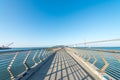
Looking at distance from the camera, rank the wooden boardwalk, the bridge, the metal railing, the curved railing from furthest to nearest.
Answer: the wooden boardwalk < the bridge < the metal railing < the curved railing

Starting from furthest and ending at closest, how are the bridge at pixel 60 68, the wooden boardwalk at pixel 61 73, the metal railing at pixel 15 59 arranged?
the wooden boardwalk at pixel 61 73 → the bridge at pixel 60 68 → the metal railing at pixel 15 59

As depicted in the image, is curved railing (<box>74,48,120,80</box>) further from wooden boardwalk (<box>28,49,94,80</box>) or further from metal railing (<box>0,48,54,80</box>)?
metal railing (<box>0,48,54,80</box>)

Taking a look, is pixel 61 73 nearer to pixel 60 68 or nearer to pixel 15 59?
pixel 60 68

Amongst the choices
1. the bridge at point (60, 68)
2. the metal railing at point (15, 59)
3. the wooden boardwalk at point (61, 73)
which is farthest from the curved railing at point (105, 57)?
the metal railing at point (15, 59)

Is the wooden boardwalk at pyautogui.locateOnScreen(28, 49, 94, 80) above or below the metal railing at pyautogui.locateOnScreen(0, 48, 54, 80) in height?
below

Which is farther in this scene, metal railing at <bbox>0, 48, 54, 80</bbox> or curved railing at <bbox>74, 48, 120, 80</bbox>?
metal railing at <bbox>0, 48, 54, 80</bbox>

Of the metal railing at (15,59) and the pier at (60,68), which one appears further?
the pier at (60,68)

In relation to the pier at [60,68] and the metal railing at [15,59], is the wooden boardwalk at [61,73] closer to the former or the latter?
the pier at [60,68]

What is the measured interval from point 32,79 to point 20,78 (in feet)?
1.23

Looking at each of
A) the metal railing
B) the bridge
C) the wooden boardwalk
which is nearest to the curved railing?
the bridge

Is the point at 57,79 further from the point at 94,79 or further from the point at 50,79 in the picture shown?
the point at 94,79

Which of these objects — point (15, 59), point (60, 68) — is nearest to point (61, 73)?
point (60, 68)

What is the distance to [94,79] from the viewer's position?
113 inches

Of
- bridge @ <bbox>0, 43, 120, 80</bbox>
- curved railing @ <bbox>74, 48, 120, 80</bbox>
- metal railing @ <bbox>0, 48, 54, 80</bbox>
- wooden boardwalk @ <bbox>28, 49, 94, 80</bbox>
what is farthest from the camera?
wooden boardwalk @ <bbox>28, 49, 94, 80</bbox>
